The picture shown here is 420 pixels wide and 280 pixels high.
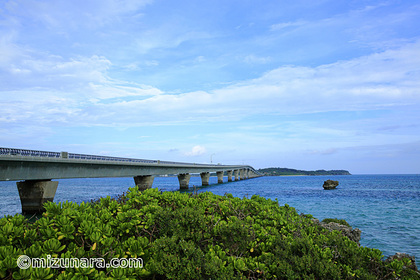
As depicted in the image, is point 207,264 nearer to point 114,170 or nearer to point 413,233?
point 413,233

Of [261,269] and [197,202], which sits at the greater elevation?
[197,202]

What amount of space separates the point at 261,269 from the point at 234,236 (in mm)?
802

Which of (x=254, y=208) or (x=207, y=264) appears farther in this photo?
(x=254, y=208)

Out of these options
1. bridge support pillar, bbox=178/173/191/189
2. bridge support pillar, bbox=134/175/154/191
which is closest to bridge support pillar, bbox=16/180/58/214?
bridge support pillar, bbox=134/175/154/191

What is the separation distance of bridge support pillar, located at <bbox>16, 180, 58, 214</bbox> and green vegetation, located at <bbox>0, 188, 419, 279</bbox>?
3119 cm

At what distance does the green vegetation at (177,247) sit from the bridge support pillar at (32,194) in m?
31.2

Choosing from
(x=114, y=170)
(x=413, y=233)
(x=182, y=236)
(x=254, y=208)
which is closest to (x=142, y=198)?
(x=182, y=236)

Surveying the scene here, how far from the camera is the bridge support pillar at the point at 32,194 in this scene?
106 ft

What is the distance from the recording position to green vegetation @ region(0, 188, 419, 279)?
15.1ft

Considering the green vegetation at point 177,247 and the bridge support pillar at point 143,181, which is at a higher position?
the green vegetation at point 177,247

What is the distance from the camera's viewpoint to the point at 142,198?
684 cm

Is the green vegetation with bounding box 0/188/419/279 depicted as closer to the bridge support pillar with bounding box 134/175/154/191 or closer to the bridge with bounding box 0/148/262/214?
the bridge with bounding box 0/148/262/214

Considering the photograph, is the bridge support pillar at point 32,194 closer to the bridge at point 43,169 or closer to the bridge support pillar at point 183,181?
the bridge at point 43,169

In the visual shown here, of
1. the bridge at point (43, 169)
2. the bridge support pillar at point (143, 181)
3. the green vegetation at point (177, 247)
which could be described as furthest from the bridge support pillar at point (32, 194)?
the green vegetation at point (177, 247)
